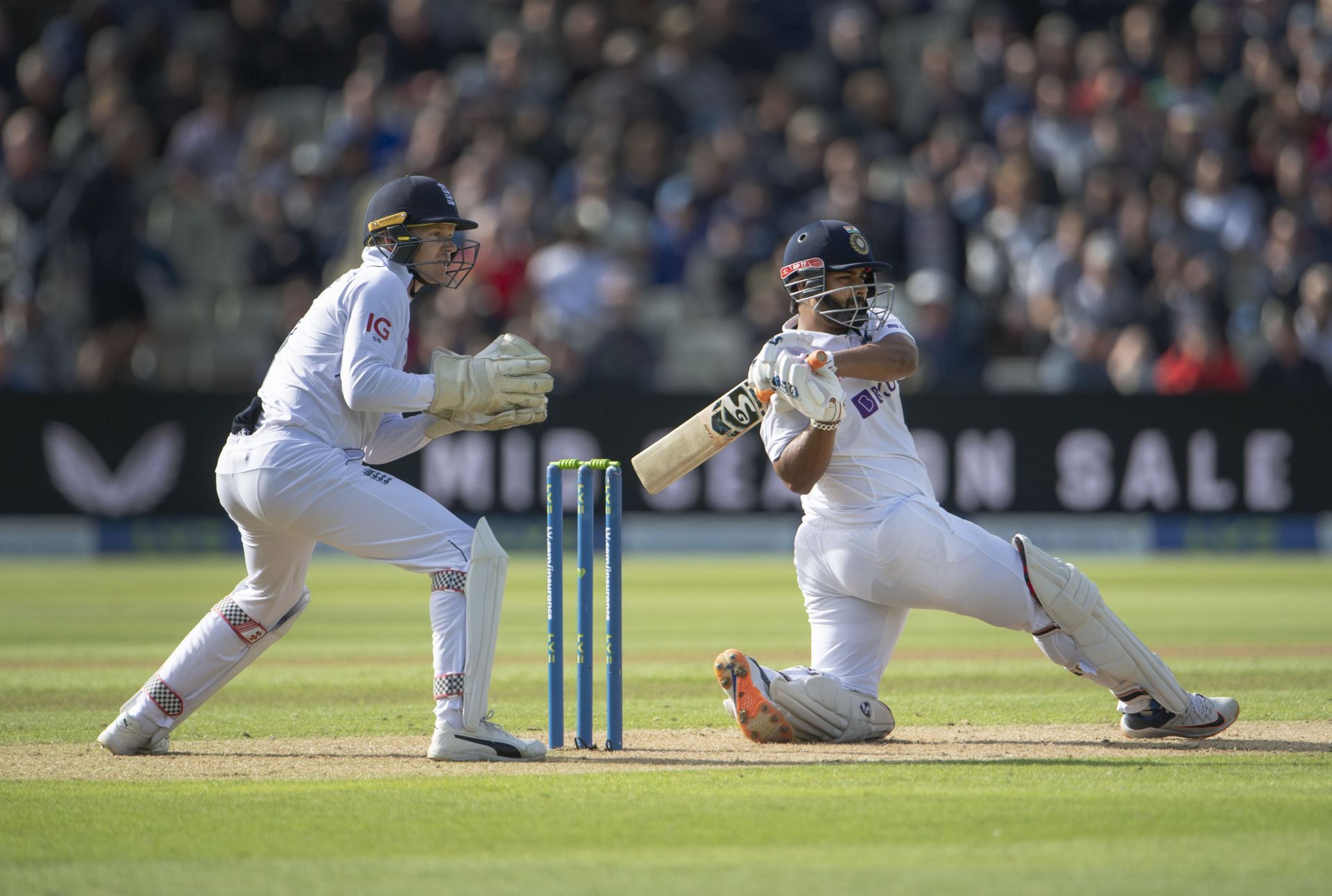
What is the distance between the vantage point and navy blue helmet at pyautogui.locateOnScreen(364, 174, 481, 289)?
591 centimetres

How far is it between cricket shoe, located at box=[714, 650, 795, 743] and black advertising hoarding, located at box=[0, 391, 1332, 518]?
30.5ft

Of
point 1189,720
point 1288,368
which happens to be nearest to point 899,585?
point 1189,720

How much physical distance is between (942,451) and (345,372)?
34.2ft

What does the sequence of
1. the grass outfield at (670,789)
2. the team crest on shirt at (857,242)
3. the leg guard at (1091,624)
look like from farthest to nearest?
the team crest on shirt at (857,242), the leg guard at (1091,624), the grass outfield at (670,789)

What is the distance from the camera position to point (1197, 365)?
51.0 feet

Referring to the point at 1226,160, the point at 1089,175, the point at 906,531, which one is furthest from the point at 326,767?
the point at 1226,160

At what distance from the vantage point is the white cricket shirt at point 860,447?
605cm

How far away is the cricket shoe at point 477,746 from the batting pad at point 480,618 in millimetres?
47

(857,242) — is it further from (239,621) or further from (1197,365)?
(1197,365)

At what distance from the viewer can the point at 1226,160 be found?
1719 cm

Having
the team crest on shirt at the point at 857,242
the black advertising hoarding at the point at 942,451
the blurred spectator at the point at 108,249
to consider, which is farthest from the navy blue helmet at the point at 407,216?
the blurred spectator at the point at 108,249

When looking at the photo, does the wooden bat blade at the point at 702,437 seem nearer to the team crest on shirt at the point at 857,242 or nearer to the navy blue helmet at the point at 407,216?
the team crest on shirt at the point at 857,242

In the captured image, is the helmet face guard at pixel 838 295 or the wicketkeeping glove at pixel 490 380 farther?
the helmet face guard at pixel 838 295

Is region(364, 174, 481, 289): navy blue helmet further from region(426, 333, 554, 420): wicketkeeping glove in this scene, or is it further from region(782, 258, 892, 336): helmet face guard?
region(782, 258, 892, 336): helmet face guard
